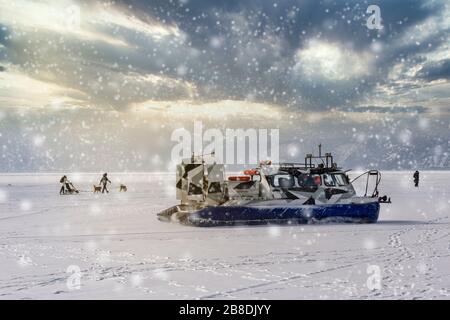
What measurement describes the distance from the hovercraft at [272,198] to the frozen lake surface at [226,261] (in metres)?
0.41

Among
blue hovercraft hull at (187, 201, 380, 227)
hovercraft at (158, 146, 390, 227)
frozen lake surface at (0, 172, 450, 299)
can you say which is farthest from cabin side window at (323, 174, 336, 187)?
frozen lake surface at (0, 172, 450, 299)

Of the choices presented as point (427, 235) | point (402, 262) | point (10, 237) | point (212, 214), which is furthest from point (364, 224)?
point (10, 237)

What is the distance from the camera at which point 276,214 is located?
1290 cm

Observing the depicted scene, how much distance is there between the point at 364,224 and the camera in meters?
13.3

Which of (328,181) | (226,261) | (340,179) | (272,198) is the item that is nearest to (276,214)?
(272,198)

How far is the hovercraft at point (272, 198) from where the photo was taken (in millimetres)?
12852

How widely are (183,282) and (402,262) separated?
Result: 153 inches

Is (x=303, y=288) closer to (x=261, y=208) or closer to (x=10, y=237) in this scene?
(x=261, y=208)

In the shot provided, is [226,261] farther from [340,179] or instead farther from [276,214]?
[340,179]

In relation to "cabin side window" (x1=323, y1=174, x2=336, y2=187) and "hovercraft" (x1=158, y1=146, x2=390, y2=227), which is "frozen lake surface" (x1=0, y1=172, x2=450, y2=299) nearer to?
"hovercraft" (x1=158, y1=146, x2=390, y2=227)

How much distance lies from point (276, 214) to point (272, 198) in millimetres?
500

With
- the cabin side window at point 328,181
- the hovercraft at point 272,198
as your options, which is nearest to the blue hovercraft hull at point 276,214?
the hovercraft at point 272,198

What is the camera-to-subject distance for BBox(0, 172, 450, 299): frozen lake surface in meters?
5.95

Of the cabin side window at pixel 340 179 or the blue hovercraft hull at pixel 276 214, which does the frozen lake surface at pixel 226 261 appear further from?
the cabin side window at pixel 340 179
